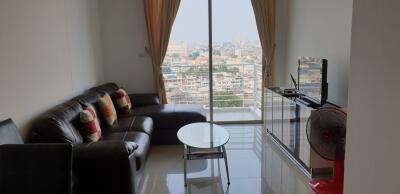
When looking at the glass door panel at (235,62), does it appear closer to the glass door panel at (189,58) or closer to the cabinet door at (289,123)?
the glass door panel at (189,58)

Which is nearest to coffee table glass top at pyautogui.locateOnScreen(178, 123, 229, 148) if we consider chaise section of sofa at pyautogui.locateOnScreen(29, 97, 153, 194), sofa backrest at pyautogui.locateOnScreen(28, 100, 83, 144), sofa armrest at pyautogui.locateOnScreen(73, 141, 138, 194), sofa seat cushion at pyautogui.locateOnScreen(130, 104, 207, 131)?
sofa seat cushion at pyautogui.locateOnScreen(130, 104, 207, 131)

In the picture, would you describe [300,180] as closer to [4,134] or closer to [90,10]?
[4,134]

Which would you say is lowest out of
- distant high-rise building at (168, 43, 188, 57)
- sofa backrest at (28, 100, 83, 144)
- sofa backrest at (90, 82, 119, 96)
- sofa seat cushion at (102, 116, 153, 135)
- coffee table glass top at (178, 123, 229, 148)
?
coffee table glass top at (178, 123, 229, 148)

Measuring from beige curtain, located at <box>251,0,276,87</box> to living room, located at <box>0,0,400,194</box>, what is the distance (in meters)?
0.02

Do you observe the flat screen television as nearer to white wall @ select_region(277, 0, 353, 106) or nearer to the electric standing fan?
white wall @ select_region(277, 0, 353, 106)

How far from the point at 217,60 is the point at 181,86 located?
0.79 meters

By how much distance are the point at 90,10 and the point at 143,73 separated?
133cm

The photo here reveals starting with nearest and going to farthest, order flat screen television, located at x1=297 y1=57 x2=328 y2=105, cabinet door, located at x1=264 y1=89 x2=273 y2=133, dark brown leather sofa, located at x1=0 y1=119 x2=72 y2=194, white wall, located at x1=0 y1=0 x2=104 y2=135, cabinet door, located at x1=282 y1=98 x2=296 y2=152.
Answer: dark brown leather sofa, located at x1=0 y1=119 x2=72 y2=194
white wall, located at x1=0 y1=0 x2=104 y2=135
flat screen television, located at x1=297 y1=57 x2=328 y2=105
cabinet door, located at x1=282 y1=98 x2=296 y2=152
cabinet door, located at x1=264 y1=89 x2=273 y2=133

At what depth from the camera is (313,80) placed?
11.5 ft

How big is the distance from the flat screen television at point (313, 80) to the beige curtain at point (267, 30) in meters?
1.55

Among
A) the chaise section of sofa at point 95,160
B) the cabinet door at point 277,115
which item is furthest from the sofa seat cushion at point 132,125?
the cabinet door at point 277,115

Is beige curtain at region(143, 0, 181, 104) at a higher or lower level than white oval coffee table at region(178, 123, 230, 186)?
higher

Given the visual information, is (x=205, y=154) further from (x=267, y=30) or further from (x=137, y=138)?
(x=267, y=30)

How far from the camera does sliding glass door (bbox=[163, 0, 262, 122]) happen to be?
5.36m
